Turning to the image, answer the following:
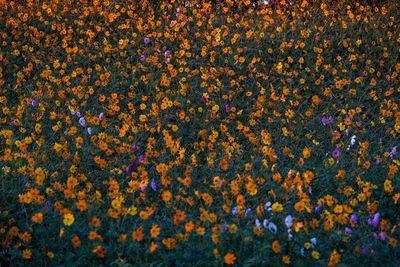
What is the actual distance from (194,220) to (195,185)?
0.60 metres

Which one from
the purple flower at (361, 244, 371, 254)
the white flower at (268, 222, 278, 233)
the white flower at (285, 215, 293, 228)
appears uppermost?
the white flower at (285, 215, 293, 228)

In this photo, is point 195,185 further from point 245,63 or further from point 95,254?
point 245,63

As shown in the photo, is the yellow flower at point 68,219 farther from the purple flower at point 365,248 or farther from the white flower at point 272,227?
the purple flower at point 365,248

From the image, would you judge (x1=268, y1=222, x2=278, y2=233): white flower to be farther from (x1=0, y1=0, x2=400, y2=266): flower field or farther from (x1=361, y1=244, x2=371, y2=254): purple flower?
(x1=361, y1=244, x2=371, y2=254): purple flower

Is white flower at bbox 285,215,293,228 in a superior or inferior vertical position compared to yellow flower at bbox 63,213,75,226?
superior

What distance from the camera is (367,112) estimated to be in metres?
5.36

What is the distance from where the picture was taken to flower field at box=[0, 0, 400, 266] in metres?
2.78

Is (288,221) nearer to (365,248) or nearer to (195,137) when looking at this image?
(365,248)

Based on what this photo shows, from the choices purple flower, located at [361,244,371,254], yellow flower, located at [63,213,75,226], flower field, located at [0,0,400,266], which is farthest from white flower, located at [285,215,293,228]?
yellow flower, located at [63,213,75,226]

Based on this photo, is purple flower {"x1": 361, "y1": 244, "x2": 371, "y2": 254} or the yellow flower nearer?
the yellow flower

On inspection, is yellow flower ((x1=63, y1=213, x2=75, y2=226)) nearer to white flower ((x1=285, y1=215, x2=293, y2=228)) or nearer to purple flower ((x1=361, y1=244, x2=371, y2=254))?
white flower ((x1=285, y1=215, x2=293, y2=228))

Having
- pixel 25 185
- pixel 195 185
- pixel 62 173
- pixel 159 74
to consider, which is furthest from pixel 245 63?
pixel 25 185

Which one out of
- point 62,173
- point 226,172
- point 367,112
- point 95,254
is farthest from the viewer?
point 367,112

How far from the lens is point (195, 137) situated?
179 inches
